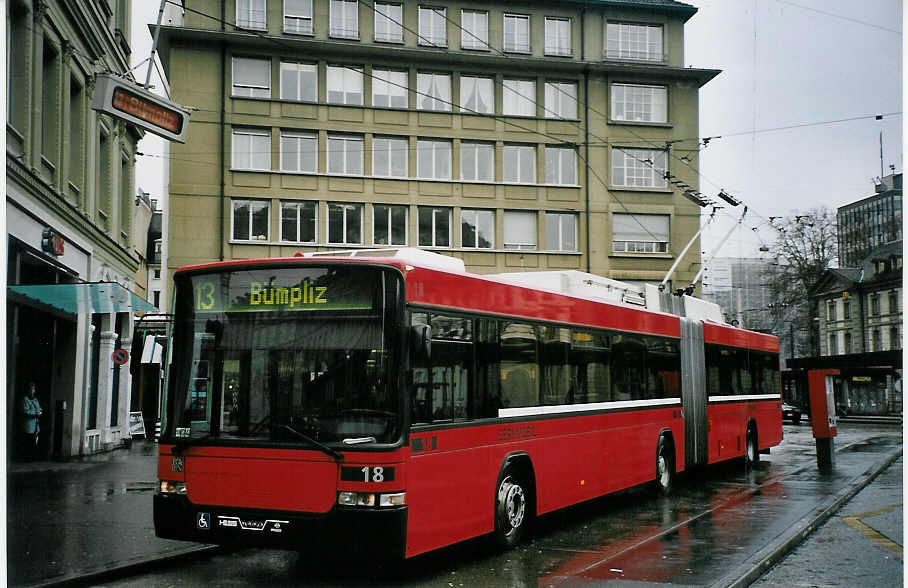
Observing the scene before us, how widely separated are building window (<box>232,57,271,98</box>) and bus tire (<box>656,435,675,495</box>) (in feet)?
85.4

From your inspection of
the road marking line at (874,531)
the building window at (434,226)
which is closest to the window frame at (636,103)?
the building window at (434,226)

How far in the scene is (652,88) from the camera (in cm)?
3859

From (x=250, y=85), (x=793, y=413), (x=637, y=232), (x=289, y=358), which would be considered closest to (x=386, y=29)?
(x=250, y=85)

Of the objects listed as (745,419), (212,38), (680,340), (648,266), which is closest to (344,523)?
(680,340)

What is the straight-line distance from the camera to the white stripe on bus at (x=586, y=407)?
10.5m

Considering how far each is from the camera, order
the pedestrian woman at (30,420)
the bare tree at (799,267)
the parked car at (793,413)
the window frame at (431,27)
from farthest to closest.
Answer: the parked car at (793,413), the bare tree at (799,267), the window frame at (431,27), the pedestrian woman at (30,420)

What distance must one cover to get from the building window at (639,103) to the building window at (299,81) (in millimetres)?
11376

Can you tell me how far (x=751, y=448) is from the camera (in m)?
20.5

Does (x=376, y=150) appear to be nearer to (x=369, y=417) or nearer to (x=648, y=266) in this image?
(x=648, y=266)

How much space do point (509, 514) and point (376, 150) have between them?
29.8 m

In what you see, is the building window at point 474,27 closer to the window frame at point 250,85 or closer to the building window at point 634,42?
the building window at point 634,42

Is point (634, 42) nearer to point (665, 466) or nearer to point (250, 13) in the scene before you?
point (250, 13)

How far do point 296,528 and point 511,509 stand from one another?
8.93ft

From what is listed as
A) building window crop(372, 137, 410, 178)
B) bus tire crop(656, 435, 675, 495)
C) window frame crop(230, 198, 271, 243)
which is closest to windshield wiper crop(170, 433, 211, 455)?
→ bus tire crop(656, 435, 675, 495)
